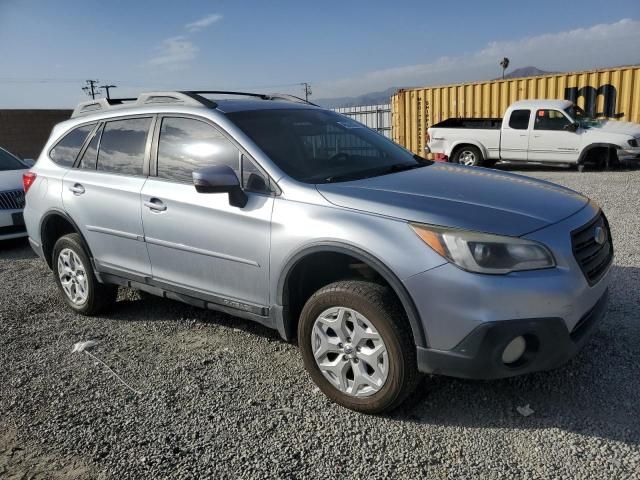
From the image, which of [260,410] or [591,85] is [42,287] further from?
[591,85]

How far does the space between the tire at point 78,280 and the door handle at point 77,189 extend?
39 cm

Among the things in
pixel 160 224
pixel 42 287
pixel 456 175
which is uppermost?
pixel 456 175

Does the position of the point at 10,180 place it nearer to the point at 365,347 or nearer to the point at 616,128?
the point at 365,347

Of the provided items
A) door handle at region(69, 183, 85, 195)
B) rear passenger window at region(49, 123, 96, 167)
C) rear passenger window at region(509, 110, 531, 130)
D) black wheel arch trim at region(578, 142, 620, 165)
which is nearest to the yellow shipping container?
rear passenger window at region(509, 110, 531, 130)

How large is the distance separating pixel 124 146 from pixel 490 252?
117 inches

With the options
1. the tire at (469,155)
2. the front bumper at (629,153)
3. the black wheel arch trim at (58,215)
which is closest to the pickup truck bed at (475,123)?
the tire at (469,155)

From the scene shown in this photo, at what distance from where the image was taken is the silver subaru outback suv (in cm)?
257

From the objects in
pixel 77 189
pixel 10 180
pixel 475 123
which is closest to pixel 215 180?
pixel 77 189

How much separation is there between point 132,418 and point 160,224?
1309mm

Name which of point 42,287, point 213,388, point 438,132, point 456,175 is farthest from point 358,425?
point 438,132

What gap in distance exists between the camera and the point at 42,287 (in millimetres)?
5723

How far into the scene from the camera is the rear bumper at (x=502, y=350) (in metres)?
2.52

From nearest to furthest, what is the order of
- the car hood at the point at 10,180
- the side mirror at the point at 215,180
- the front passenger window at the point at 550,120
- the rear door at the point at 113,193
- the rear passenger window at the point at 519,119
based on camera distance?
the side mirror at the point at 215,180, the rear door at the point at 113,193, the car hood at the point at 10,180, the front passenger window at the point at 550,120, the rear passenger window at the point at 519,119

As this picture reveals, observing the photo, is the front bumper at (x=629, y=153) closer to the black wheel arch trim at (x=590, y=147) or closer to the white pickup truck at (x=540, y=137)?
the white pickup truck at (x=540, y=137)
